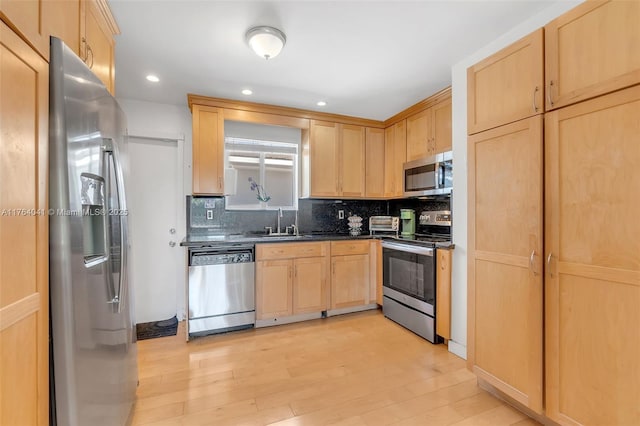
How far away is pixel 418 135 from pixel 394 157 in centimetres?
49

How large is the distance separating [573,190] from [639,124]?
35cm

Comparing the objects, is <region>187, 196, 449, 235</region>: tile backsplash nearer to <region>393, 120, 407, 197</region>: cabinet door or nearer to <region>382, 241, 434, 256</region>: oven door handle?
<region>393, 120, 407, 197</region>: cabinet door

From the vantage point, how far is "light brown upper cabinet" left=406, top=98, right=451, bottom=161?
2.81 m

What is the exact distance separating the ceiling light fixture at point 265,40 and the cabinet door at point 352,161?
1.74 m

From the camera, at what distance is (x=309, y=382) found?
204cm

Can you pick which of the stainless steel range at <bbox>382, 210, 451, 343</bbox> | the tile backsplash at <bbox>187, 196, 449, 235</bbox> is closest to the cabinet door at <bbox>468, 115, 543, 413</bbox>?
the stainless steel range at <bbox>382, 210, 451, 343</bbox>

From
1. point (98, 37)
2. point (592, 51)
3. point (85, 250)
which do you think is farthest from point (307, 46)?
point (85, 250)

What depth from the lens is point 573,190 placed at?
1.40 m

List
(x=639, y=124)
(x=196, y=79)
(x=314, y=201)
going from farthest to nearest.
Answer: (x=314, y=201) → (x=196, y=79) → (x=639, y=124)

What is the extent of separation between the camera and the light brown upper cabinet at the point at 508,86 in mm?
1548

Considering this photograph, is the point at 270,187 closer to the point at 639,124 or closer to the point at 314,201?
the point at 314,201

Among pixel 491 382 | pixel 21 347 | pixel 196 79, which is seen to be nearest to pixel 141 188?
pixel 196 79

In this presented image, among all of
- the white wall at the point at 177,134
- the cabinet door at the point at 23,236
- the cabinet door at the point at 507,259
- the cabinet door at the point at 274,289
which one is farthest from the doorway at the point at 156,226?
the cabinet door at the point at 507,259

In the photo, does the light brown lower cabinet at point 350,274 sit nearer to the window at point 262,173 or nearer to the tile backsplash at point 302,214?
the tile backsplash at point 302,214
